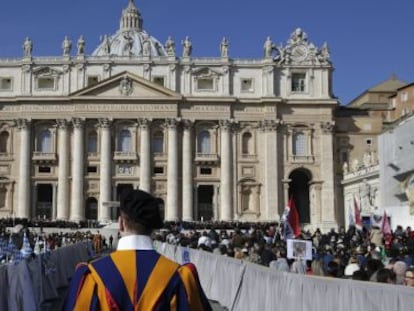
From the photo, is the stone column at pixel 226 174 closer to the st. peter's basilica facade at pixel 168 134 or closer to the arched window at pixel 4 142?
the st. peter's basilica facade at pixel 168 134

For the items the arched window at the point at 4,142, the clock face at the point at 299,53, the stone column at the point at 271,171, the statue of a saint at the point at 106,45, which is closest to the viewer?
the stone column at the point at 271,171

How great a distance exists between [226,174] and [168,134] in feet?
22.0

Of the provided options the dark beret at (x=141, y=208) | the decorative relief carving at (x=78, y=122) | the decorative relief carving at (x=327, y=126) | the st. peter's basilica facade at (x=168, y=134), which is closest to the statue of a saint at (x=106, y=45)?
the st. peter's basilica facade at (x=168, y=134)

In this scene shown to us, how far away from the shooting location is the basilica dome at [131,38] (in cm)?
9019

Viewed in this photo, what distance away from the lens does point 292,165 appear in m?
68.4

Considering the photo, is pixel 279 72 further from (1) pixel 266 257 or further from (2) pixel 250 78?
(1) pixel 266 257

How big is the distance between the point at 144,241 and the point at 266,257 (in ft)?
44.2

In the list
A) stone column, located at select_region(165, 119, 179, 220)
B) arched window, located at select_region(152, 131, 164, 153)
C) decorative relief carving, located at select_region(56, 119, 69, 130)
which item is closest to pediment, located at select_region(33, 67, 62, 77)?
decorative relief carving, located at select_region(56, 119, 69, 130)

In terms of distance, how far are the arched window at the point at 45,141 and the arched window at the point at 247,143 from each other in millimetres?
18765

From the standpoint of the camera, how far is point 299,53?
71.4 meters

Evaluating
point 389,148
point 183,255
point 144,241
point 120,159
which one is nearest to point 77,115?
point 120,159

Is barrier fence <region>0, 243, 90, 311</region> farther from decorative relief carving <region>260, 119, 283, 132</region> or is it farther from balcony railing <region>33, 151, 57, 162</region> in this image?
decorative relief carving <region>260, 119, 283, 132</region>

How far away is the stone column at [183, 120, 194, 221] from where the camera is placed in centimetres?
6662

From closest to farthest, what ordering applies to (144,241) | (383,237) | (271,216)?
1. (144,241)
2. (383,237)
3. (271,216)
